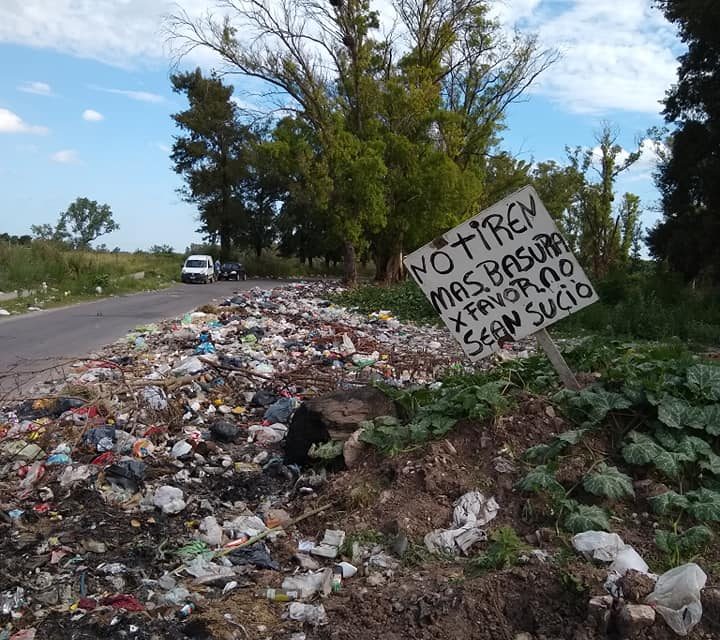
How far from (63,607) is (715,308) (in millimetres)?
15151

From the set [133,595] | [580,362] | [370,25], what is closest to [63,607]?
[133,595]

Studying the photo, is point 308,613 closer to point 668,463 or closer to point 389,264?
point 668,463

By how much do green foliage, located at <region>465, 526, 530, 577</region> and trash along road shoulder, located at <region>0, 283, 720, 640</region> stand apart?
0.01 meters

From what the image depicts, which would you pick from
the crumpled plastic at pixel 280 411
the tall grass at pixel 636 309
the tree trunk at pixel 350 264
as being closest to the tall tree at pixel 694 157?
the tall grass at pixel 636 309

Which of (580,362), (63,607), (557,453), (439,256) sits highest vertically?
(439,256)

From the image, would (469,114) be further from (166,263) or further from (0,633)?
(0,633)

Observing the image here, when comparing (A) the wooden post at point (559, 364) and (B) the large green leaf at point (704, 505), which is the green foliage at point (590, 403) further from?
(B) the large green leaf at point (704, 505)

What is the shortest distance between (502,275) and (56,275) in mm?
23039

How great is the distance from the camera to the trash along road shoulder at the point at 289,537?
8.53ft

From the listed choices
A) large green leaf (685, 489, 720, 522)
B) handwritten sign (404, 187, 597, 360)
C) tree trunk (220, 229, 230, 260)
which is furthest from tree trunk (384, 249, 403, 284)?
large green leaf (685, 489, 720, 522)

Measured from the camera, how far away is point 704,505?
313cm

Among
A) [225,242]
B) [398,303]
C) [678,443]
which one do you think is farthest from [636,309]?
[225,242]

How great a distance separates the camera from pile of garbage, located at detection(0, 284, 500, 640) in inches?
115

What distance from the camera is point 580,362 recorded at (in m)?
4.83
